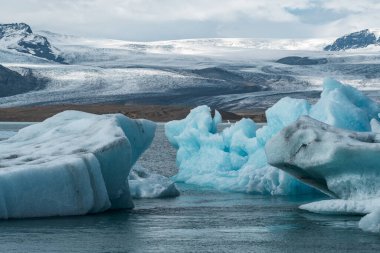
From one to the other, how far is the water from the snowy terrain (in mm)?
81339

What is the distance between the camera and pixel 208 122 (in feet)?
80.2

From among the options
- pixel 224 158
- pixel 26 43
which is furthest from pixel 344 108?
pixel 26 43

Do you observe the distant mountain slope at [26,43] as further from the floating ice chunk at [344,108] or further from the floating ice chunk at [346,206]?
the floating ice chunk at [346,206]

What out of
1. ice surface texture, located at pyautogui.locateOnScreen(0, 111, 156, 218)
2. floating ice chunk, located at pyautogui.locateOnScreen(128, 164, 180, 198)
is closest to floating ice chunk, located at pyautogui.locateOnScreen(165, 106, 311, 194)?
floating ice chunk, located at pyautogui.locateOnScreen(128, 164, 180, 198)

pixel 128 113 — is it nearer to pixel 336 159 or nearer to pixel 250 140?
pixel 250 140

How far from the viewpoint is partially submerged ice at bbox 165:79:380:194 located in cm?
1827

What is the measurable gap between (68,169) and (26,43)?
126 meters

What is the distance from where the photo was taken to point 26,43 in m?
137

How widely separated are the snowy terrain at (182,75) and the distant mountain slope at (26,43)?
2.61m

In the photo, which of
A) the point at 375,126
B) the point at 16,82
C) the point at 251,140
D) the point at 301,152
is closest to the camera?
the point at 301,152

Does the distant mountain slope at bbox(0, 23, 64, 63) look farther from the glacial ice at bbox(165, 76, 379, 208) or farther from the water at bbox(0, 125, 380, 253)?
the water at bbox(0, 125, 380, 253)

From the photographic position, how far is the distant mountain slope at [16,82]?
Answer: 10189 centimetres

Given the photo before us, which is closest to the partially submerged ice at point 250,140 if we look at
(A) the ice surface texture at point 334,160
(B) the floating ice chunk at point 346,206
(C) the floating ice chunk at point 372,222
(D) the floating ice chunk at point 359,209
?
(D) the floating ice chunk at point 359,209

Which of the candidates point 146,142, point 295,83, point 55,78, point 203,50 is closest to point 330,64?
point 295,83
